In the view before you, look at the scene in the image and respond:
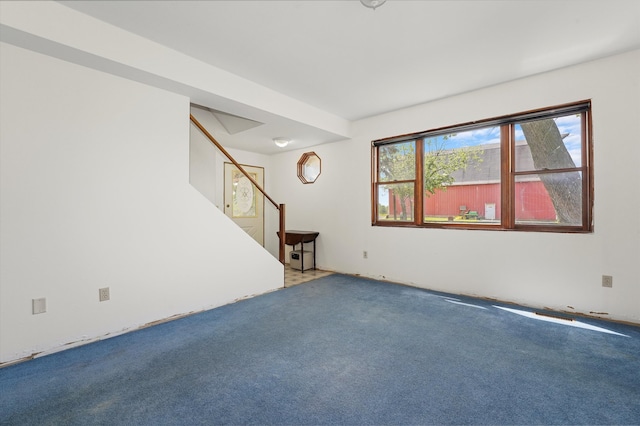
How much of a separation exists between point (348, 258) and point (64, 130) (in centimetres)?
388

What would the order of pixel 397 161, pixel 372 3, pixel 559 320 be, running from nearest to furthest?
pixel 372 3, pixel 559 320, pixel 397 161

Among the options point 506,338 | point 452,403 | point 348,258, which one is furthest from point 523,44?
point 348,258

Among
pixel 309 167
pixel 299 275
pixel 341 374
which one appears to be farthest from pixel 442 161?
pixel 341 374

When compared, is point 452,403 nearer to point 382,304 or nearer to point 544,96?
point 382,304

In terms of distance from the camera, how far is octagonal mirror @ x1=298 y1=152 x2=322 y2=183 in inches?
209

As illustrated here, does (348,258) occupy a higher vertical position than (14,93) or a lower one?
lower

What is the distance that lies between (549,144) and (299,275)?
12.5ft

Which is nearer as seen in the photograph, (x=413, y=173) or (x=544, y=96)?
(x=544, y=96)

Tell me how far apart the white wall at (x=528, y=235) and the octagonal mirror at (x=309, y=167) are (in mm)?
456

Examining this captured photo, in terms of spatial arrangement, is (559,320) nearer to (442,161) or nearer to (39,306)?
(442,161)

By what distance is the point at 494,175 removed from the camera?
352cm

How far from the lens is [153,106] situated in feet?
9.10

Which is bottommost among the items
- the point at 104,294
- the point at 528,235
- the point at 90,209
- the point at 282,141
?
the point at 104,294


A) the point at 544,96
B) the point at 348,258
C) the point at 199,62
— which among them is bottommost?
the point at 348,258
